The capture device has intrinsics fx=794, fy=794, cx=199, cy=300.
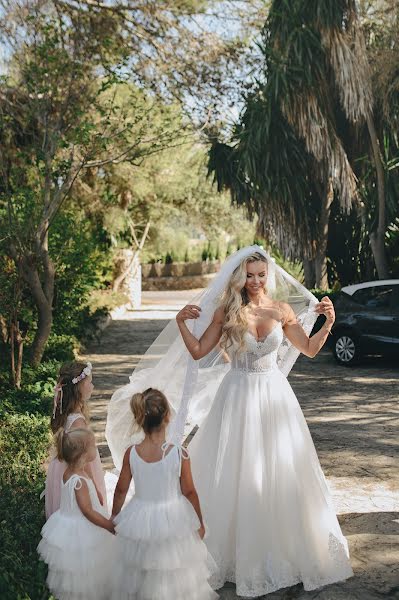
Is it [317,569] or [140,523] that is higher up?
[140,523]

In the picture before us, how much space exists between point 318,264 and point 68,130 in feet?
30.5

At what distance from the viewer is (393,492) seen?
6.35 meters

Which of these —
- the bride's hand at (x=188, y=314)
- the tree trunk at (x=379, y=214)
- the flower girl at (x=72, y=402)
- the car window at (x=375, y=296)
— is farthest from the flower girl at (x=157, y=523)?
the tree trunk at (x=379, y=214)

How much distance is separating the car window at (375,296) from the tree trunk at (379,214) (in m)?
3.44

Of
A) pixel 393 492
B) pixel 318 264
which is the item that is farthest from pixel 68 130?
pixel 318 264

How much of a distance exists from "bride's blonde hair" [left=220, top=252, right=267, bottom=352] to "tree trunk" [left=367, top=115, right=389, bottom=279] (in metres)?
11.3

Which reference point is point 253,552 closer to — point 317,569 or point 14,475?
point 317,569

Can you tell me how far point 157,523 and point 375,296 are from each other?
31.4 ft

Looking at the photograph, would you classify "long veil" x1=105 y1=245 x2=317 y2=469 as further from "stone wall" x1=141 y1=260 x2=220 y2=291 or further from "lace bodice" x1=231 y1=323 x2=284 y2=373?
"stone wall" x1=141 y1=260 x2=220 y2=291

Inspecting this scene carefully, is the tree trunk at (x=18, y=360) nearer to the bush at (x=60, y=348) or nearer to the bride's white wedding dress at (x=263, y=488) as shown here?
the bush at (x=60, y=348)

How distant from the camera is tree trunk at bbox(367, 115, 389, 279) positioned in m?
15.9

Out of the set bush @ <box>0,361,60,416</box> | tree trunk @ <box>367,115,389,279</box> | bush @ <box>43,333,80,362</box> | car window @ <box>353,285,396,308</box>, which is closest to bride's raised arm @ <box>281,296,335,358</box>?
bush @ <box>0,361,60,416</box>

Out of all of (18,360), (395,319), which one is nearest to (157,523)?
(18,360)

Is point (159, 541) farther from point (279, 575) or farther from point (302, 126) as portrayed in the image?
point (302, 126)
